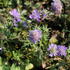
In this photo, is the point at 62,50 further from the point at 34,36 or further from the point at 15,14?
the point at 15,14

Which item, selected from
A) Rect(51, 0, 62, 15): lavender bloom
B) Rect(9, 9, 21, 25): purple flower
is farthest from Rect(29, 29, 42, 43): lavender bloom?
Rect(51, 0, 62, 15): lavender bloom

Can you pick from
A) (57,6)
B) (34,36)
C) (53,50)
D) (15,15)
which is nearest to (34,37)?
(34,36)

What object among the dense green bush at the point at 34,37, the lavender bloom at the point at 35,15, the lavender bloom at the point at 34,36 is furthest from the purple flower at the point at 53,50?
the lavender bloom at the point at 35,15

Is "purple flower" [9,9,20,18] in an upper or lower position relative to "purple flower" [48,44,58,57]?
upper

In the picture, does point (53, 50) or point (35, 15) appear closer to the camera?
point (53, 50)

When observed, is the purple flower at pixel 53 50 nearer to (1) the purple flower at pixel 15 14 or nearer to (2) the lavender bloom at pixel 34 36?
(2) the lavender bloom at pixel 34 36

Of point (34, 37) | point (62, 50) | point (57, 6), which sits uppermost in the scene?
point (57, 6)

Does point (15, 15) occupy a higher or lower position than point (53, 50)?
higher

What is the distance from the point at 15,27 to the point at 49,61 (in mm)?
397

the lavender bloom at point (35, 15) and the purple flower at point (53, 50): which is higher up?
the lavender bloom at point (35, 15)

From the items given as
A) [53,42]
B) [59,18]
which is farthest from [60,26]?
[53,42]

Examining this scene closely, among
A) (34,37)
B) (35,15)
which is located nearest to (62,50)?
(34,37)

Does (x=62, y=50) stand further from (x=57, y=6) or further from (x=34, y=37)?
(x=57, y=6)

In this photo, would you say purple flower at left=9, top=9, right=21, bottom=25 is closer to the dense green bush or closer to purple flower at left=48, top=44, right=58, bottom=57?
the dense green bush
